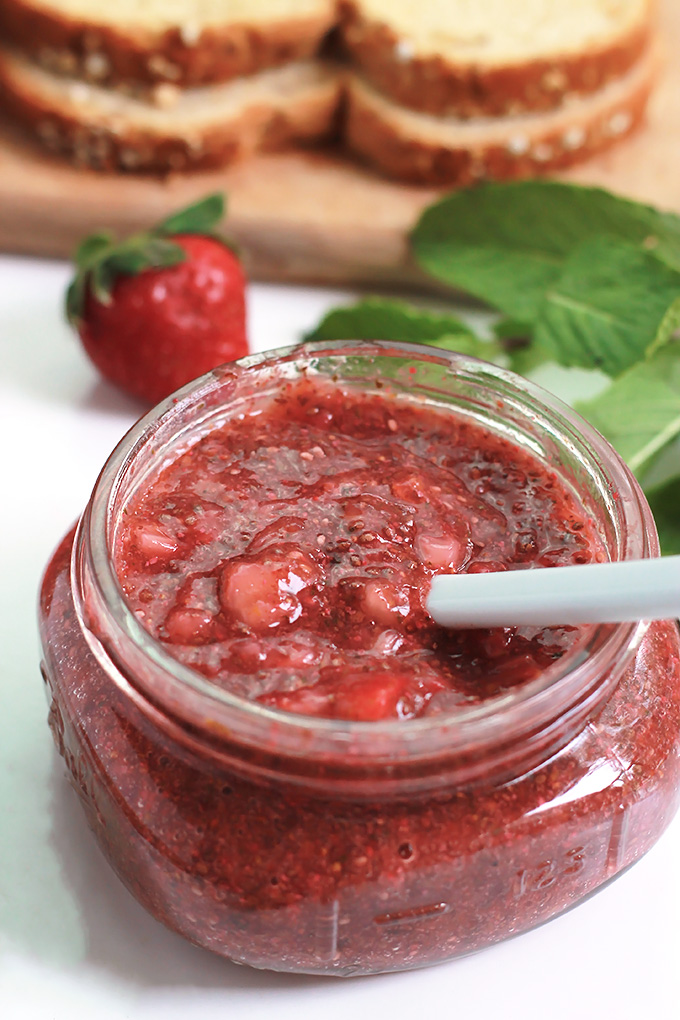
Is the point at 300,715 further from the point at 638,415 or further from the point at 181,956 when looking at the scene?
the point at 638,415

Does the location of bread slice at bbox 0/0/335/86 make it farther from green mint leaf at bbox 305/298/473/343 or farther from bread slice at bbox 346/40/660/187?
green mint leaf at bbox 305/298/473/343

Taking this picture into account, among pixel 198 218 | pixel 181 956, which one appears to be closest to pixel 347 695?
pixel 181 956

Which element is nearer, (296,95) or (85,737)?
(85,737)

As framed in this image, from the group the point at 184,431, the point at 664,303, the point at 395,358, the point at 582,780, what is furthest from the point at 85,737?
the point at 664,303

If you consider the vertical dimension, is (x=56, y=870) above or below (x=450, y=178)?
below

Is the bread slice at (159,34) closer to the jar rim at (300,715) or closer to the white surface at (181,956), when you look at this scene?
the jar rim at (300,715)

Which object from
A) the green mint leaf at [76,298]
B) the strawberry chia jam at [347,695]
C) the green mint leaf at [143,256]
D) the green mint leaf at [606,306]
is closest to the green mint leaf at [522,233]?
the green mint leaf at [606,306]

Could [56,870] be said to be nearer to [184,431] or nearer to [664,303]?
[184,431]

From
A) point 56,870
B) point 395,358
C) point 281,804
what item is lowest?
point 56,870
